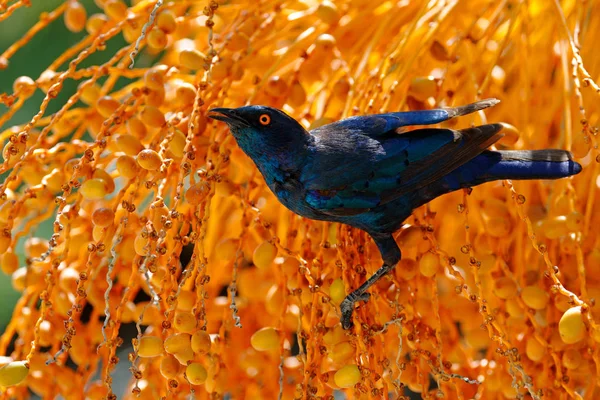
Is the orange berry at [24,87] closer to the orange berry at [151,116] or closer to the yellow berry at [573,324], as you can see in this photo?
the orange berry at [151,116]

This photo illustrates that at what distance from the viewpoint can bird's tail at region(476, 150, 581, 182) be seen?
0.65m

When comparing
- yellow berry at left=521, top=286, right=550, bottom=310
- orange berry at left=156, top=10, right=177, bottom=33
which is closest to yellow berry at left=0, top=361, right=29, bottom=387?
orange berry at left=156, top=10, right=177, bottom=33

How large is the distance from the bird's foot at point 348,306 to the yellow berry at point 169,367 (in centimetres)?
15

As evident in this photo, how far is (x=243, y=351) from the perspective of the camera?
79 cm

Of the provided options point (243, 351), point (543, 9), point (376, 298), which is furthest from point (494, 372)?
point (543, 9)

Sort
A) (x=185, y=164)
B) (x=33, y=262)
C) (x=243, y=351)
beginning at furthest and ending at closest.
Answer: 1. (x=243, y=351)
2. (x=33, y=262)
3. (x=185, y=164)

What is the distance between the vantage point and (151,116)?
0.64 metres

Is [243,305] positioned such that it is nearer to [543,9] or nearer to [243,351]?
[243,351]

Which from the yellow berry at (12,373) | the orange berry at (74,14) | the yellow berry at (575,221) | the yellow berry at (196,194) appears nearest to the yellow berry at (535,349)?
the yellow berry at (575,221)

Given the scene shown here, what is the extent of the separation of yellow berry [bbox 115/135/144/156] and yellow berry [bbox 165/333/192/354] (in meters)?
0.18

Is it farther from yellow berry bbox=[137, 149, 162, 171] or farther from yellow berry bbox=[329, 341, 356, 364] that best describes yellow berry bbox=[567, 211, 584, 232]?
yellow berry bbox=[137, 149, 162, 171]

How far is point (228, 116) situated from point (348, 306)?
0.64 feet

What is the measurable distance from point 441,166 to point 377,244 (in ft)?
0.30

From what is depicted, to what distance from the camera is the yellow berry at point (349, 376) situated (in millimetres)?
572
